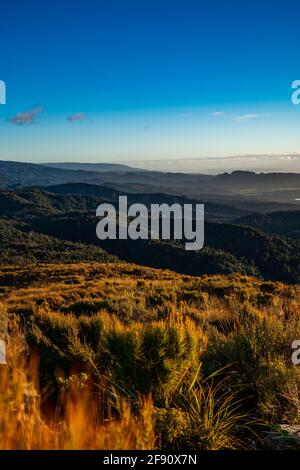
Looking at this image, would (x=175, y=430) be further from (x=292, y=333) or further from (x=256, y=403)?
(x=292, y=333)

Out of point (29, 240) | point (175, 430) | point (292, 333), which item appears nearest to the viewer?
point (175, 430)

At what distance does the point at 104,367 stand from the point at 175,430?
1486mm

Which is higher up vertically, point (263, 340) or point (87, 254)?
point (263, 340)

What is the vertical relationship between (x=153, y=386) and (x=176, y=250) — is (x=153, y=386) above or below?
above

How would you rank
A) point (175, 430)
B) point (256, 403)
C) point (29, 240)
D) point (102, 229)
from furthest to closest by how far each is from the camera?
1. point (102, 229)
2. point (29, 240)
3. point (256, 403)
4. point (175, 430)

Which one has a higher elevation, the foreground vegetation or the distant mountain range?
the foreground vegetation

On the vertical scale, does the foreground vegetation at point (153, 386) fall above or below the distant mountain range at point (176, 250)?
above

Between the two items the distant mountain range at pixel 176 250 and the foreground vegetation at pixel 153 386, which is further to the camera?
the distant mountain range at pixel 176 250

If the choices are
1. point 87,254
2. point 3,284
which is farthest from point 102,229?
point 3,284

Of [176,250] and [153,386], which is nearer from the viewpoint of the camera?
[153,386]

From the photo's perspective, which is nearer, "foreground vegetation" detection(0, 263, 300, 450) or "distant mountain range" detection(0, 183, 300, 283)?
"foreground vegetation" detection(0, 263, 300, 450)

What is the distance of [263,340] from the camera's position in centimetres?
526
